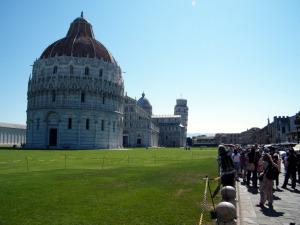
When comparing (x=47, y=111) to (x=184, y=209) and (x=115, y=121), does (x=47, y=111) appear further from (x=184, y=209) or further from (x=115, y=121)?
(x=184, y=209)

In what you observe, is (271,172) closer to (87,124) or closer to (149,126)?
(87,124)

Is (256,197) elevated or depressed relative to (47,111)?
depressed

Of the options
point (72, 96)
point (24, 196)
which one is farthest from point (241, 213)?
point (72, 96)

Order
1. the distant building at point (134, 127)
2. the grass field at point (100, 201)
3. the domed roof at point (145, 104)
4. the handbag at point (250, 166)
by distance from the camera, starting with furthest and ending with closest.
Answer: the domed roof at point (145, 104) < the distant building at point (134, 127) < the handbag at point (250, 166) < the grass field at point (100, 201)

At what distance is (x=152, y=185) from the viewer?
1712 centimetres

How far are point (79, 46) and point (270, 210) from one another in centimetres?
8359

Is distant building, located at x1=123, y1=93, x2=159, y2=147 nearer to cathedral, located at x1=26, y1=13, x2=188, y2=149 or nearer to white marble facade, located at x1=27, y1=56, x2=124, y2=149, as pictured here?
cathedral, located at x1=26, y1=13, x2=188, y2=149

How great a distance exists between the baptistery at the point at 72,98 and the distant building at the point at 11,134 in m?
37.1

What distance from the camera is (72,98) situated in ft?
283

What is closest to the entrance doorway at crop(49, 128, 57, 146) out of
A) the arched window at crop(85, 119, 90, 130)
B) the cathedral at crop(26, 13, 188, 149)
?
the cathedral at crop(26, 13, 188, 149)

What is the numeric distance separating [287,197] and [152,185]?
590 centimetres

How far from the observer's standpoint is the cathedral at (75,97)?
8569cm

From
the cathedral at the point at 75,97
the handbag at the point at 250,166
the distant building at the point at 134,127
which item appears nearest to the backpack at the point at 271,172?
the handbag at the point at 250,166

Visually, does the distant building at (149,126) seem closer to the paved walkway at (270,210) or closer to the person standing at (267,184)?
the paved walkway at (270,210)
